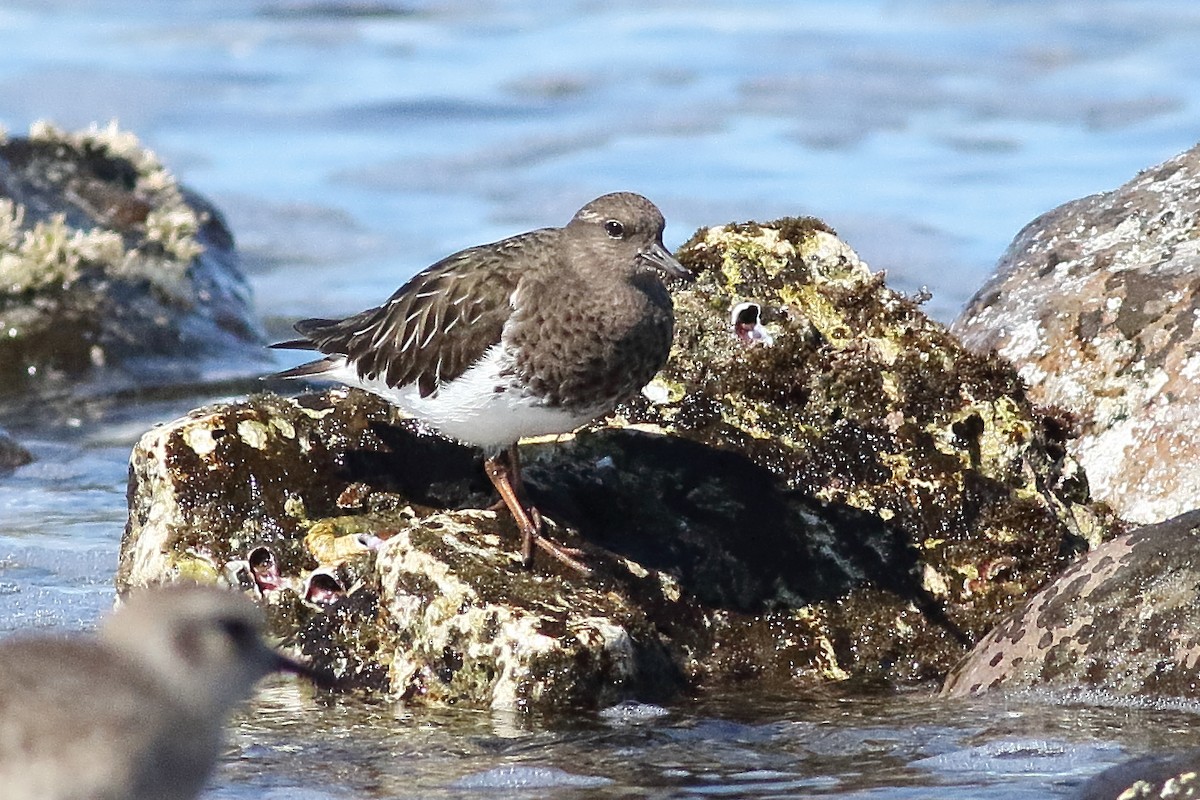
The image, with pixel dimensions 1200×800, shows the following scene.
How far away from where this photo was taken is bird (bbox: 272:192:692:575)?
22.6 feet

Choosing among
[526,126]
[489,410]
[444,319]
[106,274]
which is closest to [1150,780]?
[489,410]

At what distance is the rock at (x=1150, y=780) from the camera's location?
15.8 feet

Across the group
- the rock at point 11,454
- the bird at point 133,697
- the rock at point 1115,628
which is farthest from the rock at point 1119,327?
the rock at point 11,454

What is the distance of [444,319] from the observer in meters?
7.29

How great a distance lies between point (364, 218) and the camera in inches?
690

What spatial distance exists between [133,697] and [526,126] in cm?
1657

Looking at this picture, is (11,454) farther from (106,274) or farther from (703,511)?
(703,511)

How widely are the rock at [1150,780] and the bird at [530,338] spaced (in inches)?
89.8

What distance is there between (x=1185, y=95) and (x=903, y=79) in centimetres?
292

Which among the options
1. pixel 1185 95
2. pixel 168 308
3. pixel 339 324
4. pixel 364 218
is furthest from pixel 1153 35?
pixel 339 324

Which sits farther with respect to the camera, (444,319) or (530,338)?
(444,319)

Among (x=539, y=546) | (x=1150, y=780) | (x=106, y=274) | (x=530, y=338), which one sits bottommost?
(x=1150, y=780)

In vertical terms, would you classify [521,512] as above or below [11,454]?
below

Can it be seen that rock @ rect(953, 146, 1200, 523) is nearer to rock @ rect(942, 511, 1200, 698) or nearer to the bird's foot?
rock @ rect(942, 511, 1200, 698)
